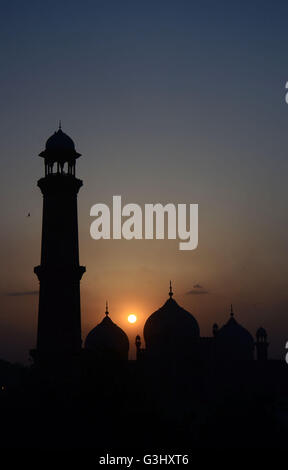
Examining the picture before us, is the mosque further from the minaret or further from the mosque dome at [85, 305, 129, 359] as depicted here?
the mosque dome at [85, 305, 129, 359]

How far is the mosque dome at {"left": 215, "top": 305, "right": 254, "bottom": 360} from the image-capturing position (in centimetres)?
6850

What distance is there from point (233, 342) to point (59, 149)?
848 inches

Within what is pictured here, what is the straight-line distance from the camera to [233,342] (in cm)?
6994

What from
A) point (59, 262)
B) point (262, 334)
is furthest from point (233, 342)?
A: point (59, 262)

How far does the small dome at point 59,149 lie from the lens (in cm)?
5766

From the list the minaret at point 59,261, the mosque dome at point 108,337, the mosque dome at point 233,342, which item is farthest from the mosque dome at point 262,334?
the minaret at point 59,261

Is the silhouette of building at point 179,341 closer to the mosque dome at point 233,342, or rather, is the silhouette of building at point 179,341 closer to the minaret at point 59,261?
the mosque dome at point 233,342

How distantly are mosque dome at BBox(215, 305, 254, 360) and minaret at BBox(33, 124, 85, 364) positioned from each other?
1475 cm

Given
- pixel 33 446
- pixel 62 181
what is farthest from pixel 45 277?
pixel 33 446

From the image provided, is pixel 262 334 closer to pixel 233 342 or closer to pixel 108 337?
pixel 233 342

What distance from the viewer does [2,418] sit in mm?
42219

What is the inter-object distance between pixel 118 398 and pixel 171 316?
75.6ft
